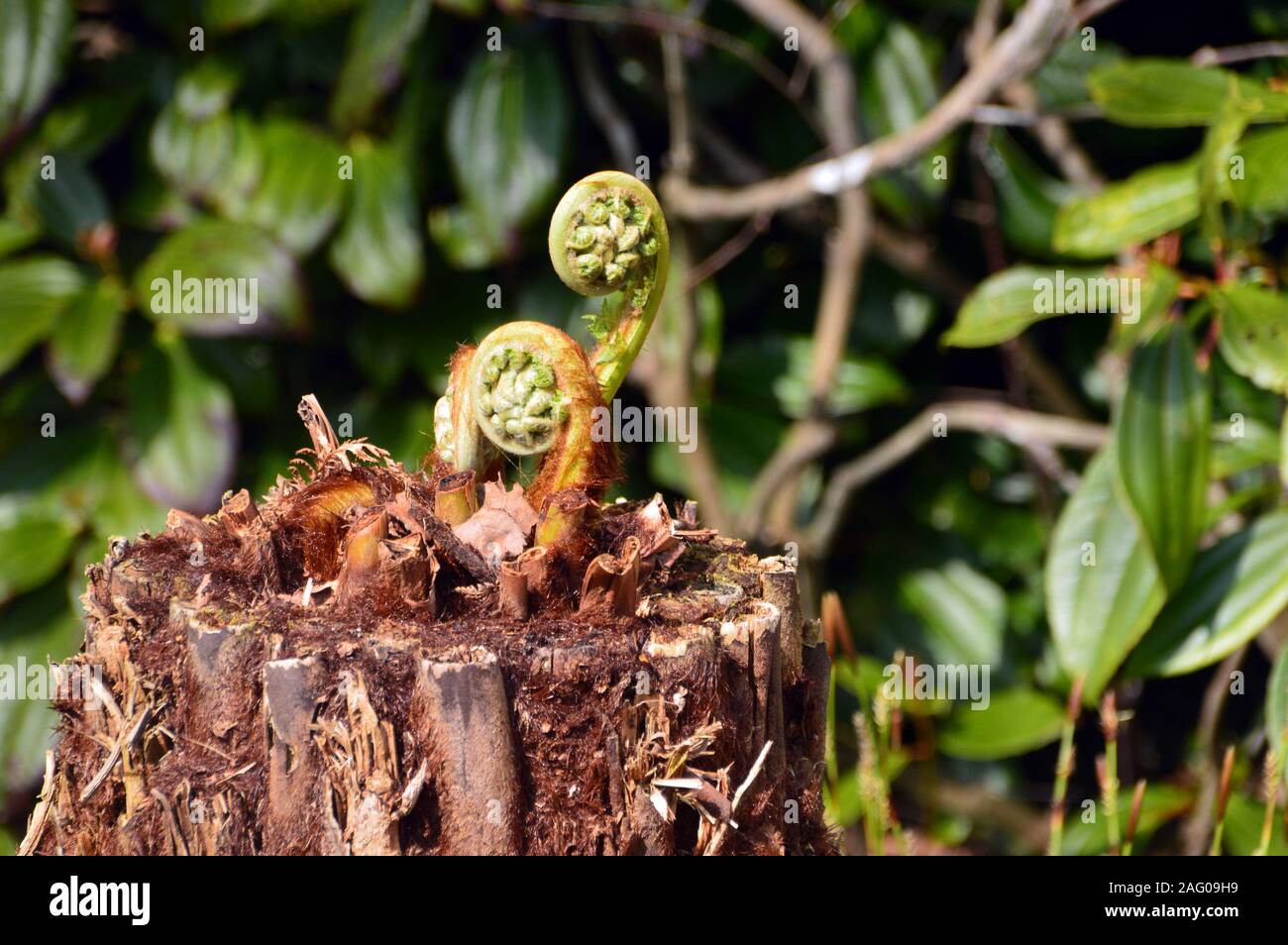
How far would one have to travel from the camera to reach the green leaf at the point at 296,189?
226 centimetres

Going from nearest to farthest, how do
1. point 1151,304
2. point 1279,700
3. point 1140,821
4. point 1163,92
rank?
1. point 1279,700
2. point 1151,304
3. point 1163,92
4. point 1140,821

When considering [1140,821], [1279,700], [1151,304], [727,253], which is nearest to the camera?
[1279,700]

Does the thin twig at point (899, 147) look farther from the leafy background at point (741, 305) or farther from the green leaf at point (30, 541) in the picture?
the green leaf at point (30, 541)

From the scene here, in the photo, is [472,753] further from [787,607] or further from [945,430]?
[945,430]

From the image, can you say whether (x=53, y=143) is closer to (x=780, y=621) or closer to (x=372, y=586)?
(x=372, y=586)

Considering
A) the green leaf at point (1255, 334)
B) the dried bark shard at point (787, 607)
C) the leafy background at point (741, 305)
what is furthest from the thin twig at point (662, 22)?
the dried bark shard at point (787, 607)

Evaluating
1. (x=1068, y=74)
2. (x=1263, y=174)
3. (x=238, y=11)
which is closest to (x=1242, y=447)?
(x=1263, y=174)

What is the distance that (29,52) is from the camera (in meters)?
2.21

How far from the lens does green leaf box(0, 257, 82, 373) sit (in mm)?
2178

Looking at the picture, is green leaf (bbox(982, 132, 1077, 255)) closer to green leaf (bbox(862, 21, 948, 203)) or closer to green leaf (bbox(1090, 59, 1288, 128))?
green leaf (bbox(862, 21, 948, 203))

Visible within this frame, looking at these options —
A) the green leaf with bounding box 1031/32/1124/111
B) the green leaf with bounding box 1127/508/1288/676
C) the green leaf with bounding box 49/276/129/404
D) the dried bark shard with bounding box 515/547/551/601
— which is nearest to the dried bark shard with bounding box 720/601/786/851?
the dried bark shard with bounding box 515/547/551/601

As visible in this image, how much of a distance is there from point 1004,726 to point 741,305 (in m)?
0.95

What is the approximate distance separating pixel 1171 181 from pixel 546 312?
41.7 inches

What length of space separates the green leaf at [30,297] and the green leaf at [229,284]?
180 mm
